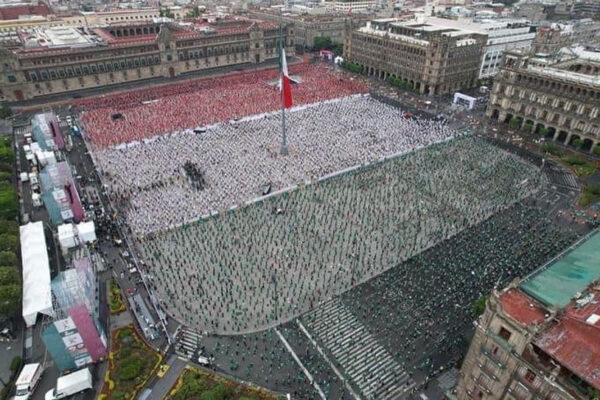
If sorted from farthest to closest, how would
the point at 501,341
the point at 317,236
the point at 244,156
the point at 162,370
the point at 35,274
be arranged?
the point at 244,156, the point at 317,236, the point at 35,274, the point at 162,370, the point at 501,341

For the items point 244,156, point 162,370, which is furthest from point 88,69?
point 162,370

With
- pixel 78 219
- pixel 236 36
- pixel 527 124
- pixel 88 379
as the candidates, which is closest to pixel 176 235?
pixel 78 219

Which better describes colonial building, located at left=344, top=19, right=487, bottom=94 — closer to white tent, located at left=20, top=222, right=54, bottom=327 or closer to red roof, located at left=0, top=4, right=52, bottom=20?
white tent, located at left=20, top=222, right=54, bottom=327

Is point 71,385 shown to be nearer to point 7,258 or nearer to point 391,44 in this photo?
point 7,258

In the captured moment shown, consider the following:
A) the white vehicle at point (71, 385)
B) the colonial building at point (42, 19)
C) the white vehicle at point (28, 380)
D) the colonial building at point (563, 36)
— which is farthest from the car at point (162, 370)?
the colonial building at point (42, 19)

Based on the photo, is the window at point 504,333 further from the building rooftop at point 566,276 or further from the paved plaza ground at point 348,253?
the paved plaza ground at point 348,253

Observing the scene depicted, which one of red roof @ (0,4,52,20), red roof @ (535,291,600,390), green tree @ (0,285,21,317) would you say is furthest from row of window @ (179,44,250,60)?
red roof @ (535,291,600,390)

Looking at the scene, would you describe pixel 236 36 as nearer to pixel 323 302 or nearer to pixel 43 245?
pixel 43 245
